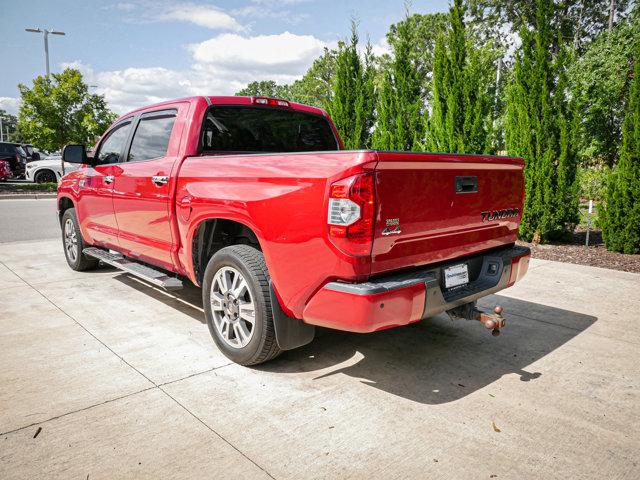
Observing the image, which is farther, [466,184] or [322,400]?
[466,184]

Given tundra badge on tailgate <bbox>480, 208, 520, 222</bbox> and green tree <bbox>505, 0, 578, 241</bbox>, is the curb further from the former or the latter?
tundra badge on tailgate <bbox>480, 208, 520, 222</bbox>

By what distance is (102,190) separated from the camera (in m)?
5.07

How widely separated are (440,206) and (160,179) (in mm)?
2374

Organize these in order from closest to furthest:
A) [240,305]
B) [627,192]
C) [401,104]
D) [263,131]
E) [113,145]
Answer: [240,305], [263,131], [113,145], [627,192], [401,104]

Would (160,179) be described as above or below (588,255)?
above

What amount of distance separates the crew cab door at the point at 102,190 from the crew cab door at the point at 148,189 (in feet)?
0.60

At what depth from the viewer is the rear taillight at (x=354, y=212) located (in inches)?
97.4

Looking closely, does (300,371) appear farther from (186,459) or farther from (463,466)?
(463,466)

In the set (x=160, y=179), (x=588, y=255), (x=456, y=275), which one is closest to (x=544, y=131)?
(x=588, y=255)

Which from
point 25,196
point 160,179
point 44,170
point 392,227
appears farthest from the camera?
point 44,170

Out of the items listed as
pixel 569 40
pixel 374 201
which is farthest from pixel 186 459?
pixel 569 40

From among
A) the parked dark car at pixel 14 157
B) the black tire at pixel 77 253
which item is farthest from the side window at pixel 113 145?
the parked dark car at pixel 14 157

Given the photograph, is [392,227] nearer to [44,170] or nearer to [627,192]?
[627,192]

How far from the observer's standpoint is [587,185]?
51.9 feet
